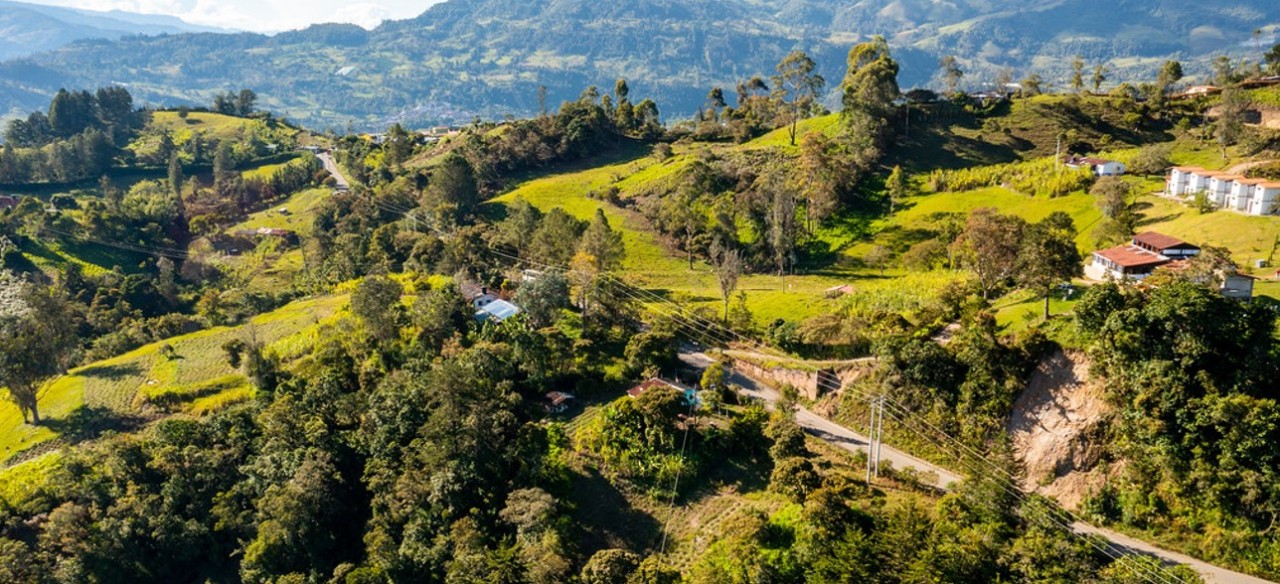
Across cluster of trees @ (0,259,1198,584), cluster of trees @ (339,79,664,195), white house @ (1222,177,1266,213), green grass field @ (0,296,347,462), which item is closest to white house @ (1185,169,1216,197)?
white house @ (1222,177,1266,213)

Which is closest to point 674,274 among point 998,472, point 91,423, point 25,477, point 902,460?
point 902,460

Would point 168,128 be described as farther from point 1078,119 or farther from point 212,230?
point 1078,119

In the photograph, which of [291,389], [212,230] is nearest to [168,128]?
[212,230]

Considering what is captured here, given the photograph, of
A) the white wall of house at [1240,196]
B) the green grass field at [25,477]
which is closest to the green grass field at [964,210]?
the white wall of house at [1240,196]

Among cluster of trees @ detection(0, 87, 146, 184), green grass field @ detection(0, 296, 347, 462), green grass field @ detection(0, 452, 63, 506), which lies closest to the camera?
green grass field @ detection(0, 452, 63, 506)

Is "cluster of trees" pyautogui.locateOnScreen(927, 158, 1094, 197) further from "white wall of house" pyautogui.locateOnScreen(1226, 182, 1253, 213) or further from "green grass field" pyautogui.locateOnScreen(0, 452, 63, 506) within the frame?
"green grass field" pyautogui.locateOnScreen(0, 452, 63, 506)

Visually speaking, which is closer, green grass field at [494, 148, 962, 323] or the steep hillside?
the steep hillside

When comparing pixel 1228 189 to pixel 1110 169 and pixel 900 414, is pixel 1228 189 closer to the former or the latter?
pixel 1110 169
